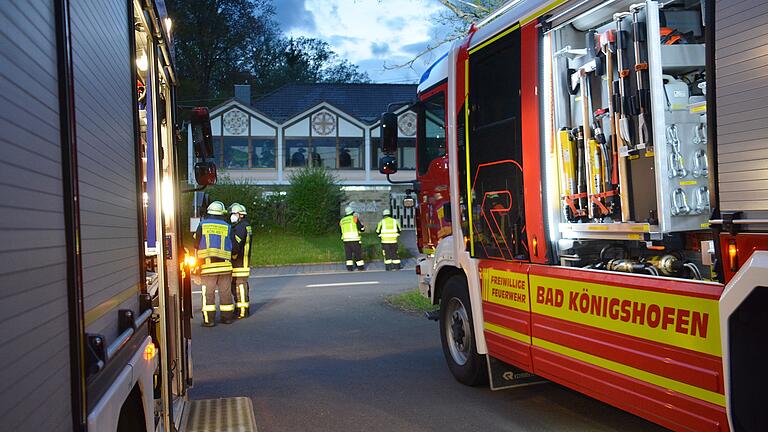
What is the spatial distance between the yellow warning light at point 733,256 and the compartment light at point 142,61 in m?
3.07

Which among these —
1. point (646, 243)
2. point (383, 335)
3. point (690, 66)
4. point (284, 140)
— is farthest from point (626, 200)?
point (284, 140)

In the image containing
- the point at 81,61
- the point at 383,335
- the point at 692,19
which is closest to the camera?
the point at 81,61

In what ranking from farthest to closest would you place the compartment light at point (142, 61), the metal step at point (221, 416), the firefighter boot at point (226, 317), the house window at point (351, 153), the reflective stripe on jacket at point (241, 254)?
the house window at point (351, 153) < the reflective stripe on jacket at point (241, 254) < the firefighter boot at point (226, 317) < the metal step at point (221, 416) < the compartment light at point (142, 61)

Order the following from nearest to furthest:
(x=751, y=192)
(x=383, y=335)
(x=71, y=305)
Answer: (x=71, y=305) < (x=751, y=192) < (x=383, y=335)

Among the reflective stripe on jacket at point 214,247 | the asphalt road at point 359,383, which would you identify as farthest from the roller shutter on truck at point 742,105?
the reflective stripe on jacket at point 214,247

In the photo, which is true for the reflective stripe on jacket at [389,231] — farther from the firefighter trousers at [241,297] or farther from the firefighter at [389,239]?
the firefighter trousers at [241,297]

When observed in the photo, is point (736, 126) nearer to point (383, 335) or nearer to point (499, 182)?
point (499, 182)

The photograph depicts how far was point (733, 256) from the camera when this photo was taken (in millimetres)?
3191

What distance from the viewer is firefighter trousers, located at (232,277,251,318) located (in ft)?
34.6

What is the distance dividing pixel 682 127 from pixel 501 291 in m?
1.88

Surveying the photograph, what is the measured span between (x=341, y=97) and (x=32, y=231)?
3970cm

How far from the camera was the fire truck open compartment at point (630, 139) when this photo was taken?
13.2 ft

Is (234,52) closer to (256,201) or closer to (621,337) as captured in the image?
(256,201)

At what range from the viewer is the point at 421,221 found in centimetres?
757
